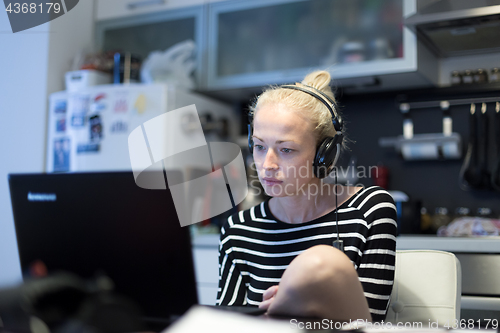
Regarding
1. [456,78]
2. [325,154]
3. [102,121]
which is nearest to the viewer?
[325,154]

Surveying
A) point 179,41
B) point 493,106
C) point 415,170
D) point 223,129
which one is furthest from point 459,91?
point 179,41

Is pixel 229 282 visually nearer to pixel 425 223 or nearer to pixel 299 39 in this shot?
pixel 425 223

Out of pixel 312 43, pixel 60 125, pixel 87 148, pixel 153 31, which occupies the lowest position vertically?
pixel 87 148

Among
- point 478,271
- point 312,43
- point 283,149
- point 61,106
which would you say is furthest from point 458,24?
point 61,106

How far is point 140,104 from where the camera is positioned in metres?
2.15

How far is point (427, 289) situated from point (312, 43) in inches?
56.1

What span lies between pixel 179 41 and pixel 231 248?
1.61 metres

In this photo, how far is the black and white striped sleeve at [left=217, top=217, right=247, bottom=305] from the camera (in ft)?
3.43

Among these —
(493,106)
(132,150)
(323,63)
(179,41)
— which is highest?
(179,41)

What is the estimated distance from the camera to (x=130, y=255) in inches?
22.4

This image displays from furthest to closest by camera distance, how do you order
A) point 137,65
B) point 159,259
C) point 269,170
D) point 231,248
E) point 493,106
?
point 137,65
point 493,106
point 231,248
point 269,170
point 159,259

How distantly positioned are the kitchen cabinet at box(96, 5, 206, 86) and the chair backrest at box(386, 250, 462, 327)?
1.57m

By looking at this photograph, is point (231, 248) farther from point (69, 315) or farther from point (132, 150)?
point (132, 150)

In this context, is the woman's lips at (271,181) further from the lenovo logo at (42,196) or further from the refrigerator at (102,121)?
the refrigerator at (102,121)
